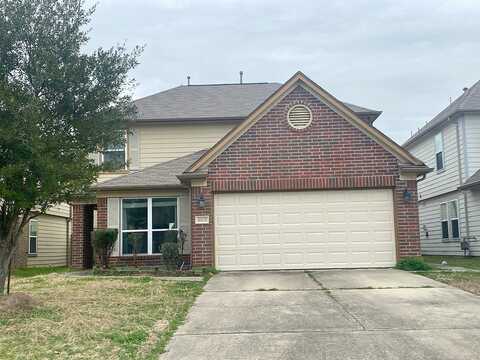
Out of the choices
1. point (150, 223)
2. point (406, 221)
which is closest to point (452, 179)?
point (406, 221)

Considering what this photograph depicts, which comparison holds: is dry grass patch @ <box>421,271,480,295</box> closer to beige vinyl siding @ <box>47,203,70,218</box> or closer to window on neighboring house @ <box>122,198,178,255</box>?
window on neighboring house @ <box>122,198,178,255</box>

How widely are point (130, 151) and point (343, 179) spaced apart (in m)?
8.94

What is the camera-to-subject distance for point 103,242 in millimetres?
15422

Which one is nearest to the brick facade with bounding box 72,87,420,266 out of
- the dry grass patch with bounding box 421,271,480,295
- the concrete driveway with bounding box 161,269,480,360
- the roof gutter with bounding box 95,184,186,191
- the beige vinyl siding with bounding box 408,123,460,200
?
the dry grass patch with bounding box 421,271,480,295

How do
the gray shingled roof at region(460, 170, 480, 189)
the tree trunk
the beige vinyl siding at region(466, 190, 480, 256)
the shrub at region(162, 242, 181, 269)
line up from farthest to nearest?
A: the beige vinyl siding at region(466, 190, 480, 256) → the gray shingled roof at region(460, 170, 480, 189) → the shrub at region(162, 242, 181, 269) → the tree trunk

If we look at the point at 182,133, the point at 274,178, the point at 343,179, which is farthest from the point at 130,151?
the point at 343,179

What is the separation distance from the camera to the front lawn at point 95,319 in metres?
6.31

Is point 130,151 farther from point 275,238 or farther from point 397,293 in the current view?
point 397,293

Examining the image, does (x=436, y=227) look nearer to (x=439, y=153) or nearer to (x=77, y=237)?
(x=439, y=153)

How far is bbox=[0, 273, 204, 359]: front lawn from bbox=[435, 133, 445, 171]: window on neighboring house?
576 inches

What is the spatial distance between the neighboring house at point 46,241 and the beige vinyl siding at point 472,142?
1632 cm

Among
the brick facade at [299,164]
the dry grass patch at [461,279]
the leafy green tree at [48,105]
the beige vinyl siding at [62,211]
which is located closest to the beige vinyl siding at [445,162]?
the brick facade at [299,164]

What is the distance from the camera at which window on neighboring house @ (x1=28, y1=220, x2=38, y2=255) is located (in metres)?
22.6

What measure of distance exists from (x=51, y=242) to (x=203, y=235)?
535 inches
